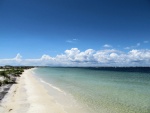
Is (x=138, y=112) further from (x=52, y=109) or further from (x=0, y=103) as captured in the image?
(x=0, y=103)

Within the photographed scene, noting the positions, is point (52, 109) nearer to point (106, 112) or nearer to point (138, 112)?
point (106, 112)

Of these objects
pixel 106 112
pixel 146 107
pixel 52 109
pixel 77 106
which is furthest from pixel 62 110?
pixel 146 107

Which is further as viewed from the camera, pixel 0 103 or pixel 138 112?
pixel 0 103

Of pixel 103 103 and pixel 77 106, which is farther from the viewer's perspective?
pixel 103 103

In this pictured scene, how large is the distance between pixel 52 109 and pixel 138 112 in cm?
658

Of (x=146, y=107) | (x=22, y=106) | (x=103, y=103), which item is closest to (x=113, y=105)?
(x=103, y=103)

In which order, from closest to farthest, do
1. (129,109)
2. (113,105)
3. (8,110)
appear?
1. (8,110)
2. (129,109)
3. (113,105)

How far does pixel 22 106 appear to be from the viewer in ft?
57.3

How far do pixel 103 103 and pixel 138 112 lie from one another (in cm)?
402

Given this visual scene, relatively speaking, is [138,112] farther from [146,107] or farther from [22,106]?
[22,106]

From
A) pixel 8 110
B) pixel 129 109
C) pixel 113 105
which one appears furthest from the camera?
pixel 113 105

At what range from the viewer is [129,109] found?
1720 cm

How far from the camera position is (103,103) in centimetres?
1952

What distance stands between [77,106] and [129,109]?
4.27 m
